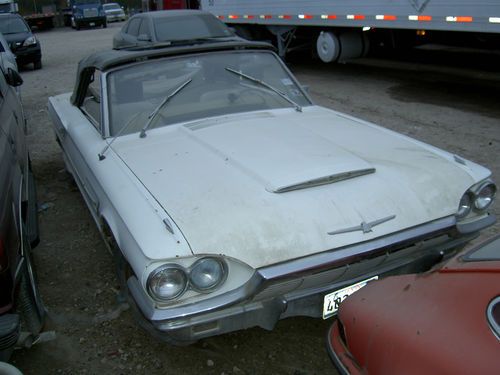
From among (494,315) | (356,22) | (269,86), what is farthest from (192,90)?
(356,22)

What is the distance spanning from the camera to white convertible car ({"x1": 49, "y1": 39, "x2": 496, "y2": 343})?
229 centimetres

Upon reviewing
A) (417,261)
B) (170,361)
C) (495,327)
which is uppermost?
(495,327)

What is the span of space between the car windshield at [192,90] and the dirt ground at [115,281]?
1.22m

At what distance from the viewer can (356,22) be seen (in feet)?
30.3

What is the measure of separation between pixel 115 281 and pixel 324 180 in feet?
6.08

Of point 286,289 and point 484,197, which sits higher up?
point 484,197

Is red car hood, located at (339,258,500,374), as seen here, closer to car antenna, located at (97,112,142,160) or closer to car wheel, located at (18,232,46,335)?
car wheel, located at (18,232,46,335)

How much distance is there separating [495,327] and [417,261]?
1.26 m

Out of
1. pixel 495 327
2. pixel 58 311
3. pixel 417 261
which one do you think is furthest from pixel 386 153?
pixel 58 311

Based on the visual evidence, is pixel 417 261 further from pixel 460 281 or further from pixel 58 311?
pixel 58 311

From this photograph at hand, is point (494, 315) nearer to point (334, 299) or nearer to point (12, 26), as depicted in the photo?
point (334, 299)

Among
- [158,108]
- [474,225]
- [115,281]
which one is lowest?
[115,281]

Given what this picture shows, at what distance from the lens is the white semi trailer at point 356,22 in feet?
24.6

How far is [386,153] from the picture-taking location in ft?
10.1
